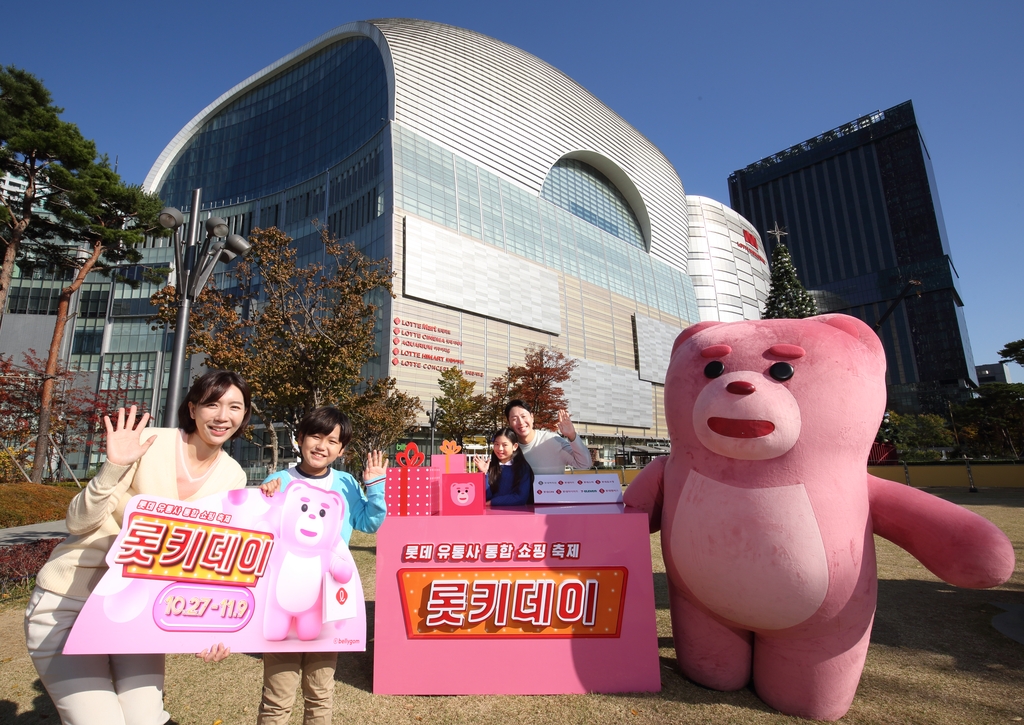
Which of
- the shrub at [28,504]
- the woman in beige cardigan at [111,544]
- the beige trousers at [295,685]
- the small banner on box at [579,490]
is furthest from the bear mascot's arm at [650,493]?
the shrub at [28,504]

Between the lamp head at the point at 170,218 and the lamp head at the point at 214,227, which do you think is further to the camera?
the lamp head at the point at 214,227

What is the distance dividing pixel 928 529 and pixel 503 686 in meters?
2.59

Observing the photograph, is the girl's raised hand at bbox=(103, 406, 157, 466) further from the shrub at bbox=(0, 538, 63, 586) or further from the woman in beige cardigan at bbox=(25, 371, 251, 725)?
the shrub at bbox=(0, 538, 63, 586)

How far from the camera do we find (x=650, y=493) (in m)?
3.61

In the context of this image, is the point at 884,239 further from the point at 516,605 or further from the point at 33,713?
the point at 33,713

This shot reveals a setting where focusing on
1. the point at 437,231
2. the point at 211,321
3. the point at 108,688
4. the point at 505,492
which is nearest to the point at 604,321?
the point at 437,231

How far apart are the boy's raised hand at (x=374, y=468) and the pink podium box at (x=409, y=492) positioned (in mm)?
598

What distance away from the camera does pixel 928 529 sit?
2.77 metres

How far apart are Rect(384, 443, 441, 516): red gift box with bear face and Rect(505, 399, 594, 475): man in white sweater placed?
3.81ft

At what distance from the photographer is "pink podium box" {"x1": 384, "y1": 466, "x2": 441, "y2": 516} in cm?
354

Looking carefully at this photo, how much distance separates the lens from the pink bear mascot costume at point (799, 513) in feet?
8.84

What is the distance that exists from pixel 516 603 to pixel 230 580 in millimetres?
1700

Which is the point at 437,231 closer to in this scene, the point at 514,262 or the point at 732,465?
the point at 514,262

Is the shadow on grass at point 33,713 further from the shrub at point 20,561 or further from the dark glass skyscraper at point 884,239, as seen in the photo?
the dark glass skyscraper at point 884,239
